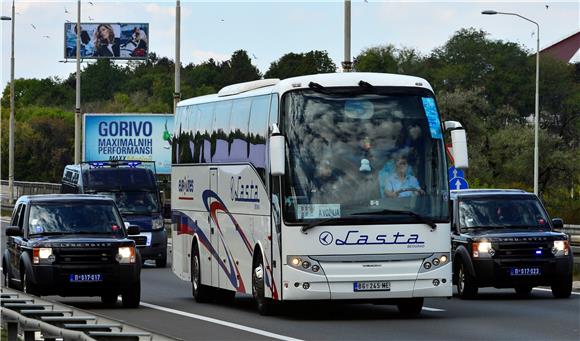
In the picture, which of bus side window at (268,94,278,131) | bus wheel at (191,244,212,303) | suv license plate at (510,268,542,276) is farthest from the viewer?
bus wheel at (191,244,212,303)

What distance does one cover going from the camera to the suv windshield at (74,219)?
1007 inches

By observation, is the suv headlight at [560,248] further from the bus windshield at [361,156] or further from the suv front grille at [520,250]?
the bus windshield at [361,156]

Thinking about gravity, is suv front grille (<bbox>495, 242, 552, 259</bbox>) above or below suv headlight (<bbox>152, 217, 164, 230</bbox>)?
above

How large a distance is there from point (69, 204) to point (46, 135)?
116 meters

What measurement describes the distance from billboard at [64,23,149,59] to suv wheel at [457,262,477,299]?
111 m

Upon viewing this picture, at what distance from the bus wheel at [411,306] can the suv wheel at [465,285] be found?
349 centimetres

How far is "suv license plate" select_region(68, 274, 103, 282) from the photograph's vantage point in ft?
80.3

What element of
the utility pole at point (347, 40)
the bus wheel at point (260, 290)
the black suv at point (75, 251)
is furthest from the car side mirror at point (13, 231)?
the utility pole at point (347, 40)

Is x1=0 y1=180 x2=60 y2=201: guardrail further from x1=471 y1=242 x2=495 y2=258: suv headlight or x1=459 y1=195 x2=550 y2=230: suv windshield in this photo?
x1=471 y1=242 x2=495 y2=258: suv headlight

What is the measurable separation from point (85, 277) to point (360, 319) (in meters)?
4.54

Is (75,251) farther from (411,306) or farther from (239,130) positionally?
(411,306)

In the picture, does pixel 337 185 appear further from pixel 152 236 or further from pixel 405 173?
pixel 152 236

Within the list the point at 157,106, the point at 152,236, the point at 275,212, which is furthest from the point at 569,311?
the point at 157,106

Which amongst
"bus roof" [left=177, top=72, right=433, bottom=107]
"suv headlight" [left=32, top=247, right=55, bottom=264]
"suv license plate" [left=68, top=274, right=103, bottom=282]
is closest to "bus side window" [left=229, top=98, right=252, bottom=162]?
"bus roof" [left=177, top=72, right=433, bottom=107]
